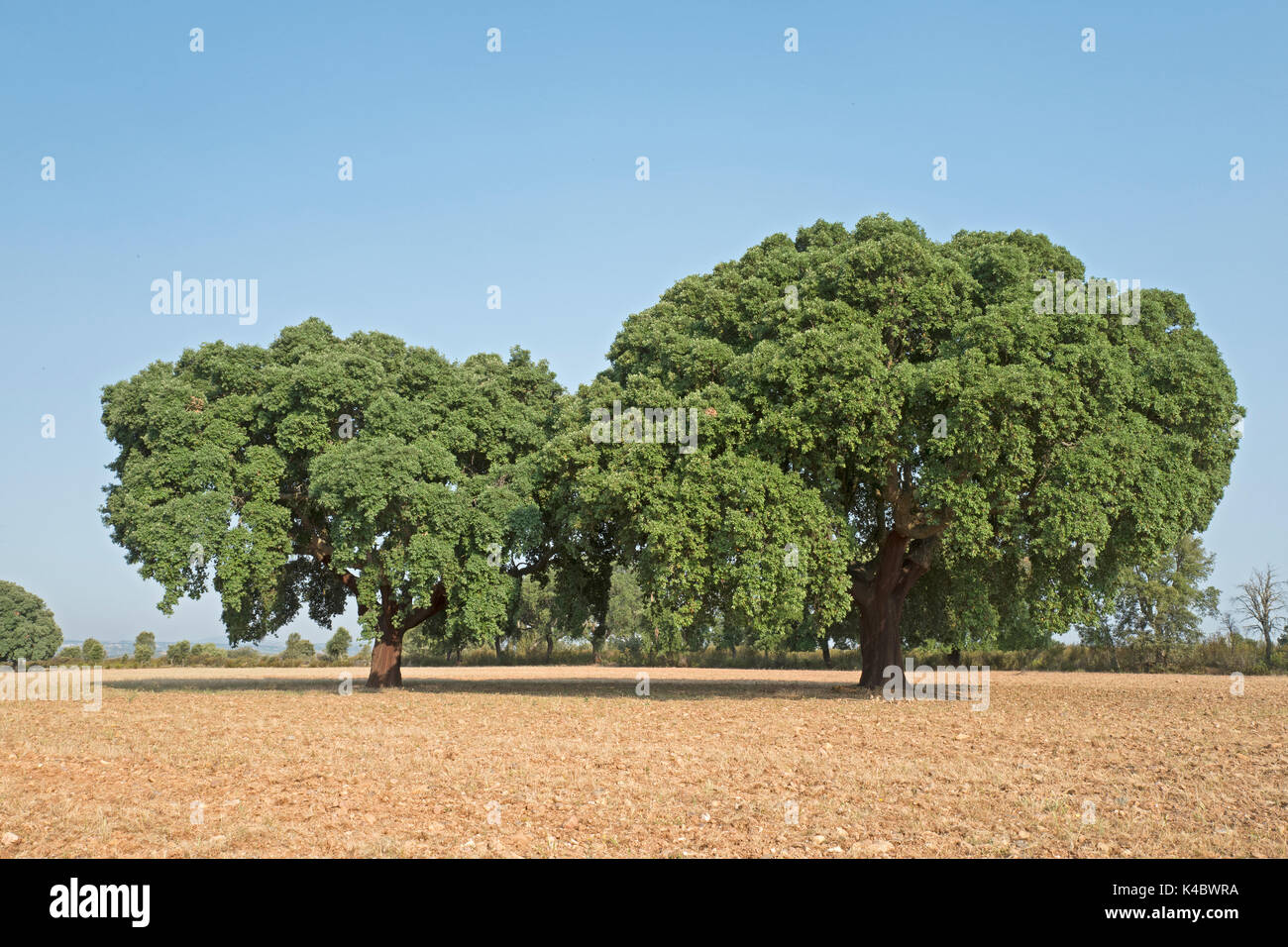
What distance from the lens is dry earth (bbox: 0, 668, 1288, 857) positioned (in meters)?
9.76

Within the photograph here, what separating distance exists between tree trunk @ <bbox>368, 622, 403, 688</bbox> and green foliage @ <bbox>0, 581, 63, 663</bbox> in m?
34.6

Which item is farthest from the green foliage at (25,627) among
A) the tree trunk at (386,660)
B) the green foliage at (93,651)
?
the tree trunk at (386,660)

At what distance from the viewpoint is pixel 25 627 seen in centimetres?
5650

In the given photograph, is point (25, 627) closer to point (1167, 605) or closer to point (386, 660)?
point (386, 660)

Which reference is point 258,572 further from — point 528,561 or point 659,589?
point 659,589

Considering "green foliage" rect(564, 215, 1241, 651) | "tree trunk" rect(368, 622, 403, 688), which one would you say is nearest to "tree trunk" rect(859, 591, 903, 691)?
"green foliage" rect(564, 215, 1241, 651)

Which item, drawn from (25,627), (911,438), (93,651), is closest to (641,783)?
(911,438)

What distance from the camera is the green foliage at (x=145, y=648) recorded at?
234 ft

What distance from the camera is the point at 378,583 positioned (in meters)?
32.0

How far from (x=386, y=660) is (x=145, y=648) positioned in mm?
50004

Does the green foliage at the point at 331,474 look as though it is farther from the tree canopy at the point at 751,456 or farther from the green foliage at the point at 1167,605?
the green foliage at the point at 1167,605

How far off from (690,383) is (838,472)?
19.4 ft

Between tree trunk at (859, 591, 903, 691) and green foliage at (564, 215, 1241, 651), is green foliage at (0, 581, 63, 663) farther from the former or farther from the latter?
tree trunk at (859, 591, 903, 691)

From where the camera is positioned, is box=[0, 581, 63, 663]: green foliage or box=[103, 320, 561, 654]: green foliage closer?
box=[103, 320, 561, 654]: green foliage
